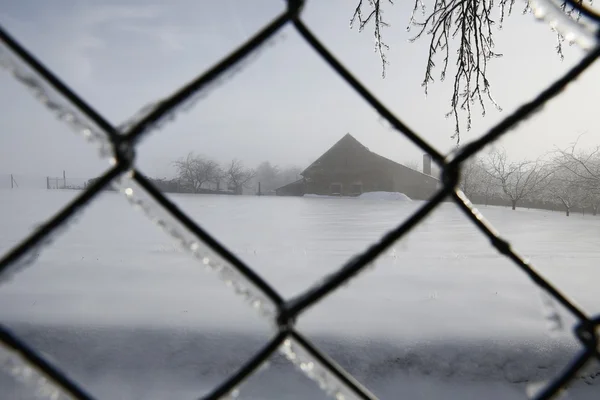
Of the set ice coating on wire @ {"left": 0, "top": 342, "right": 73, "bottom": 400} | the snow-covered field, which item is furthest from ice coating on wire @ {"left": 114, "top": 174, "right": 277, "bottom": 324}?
the snow-covered field

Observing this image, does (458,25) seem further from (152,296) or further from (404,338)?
(152,296)

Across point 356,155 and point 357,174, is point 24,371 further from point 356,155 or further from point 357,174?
point 356,155

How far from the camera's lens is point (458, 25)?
3.53 metres

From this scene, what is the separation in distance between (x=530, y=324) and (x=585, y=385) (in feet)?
1.89

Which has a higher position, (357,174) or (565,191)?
(357,174)

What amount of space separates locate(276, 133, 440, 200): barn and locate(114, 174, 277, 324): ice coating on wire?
24.2 meters

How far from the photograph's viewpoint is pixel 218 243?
14.4 inches

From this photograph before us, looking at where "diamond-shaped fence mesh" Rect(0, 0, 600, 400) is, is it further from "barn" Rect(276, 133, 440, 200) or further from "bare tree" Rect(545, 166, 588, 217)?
"barn" Rect(276, 133, 440, 200)

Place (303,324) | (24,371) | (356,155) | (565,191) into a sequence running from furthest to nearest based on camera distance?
(356,155) < (565,191) < (303,324) < (24,371)

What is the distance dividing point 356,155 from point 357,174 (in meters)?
1.22

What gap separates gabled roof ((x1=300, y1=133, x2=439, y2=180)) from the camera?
80.8ft

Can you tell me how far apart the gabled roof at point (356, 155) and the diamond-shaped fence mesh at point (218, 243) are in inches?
966

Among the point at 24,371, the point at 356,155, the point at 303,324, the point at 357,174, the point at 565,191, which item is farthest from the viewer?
the point at 356,155

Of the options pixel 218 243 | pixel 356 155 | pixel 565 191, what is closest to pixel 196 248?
pixel 218 243
